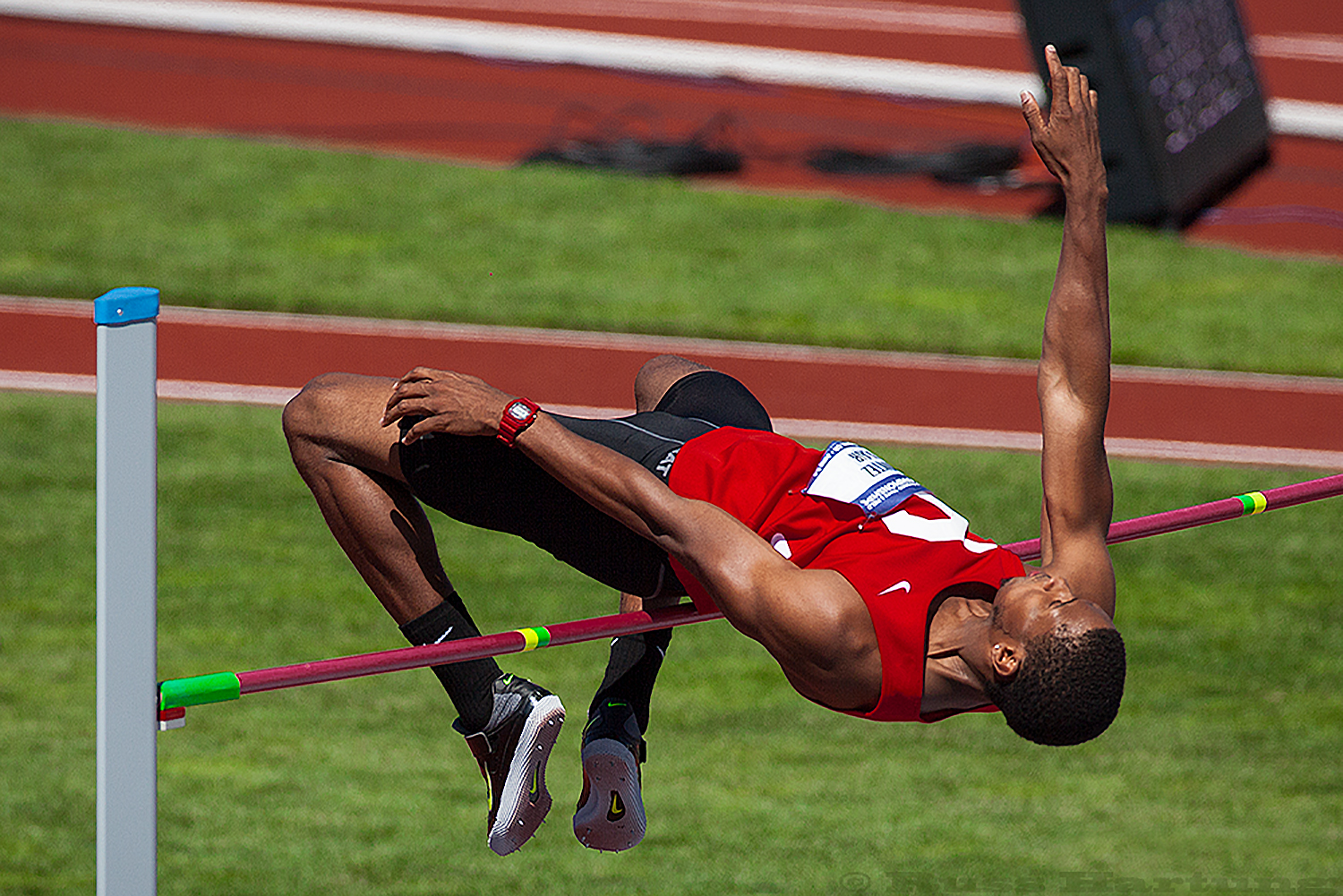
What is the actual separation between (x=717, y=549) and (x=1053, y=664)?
61cm

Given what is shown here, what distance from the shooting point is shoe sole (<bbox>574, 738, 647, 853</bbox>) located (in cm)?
393

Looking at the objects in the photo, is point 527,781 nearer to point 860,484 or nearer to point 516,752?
point 516,752

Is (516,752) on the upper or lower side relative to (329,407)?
lower

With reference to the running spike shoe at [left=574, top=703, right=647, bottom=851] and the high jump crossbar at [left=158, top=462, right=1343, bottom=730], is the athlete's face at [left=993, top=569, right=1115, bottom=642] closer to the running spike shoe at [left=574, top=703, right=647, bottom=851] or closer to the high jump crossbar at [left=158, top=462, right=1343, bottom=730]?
the high jump crossbar at [left=158, top=462, right=1343, bottom=730]

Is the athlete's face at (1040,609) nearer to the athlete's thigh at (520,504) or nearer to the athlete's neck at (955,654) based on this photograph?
the athlete's neck at (955,654)

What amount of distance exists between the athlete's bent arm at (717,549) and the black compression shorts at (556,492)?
0.45ft

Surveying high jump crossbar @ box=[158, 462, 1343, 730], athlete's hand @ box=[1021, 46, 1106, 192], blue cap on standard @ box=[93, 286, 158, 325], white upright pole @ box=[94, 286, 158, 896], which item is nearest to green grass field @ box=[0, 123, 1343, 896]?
high jump crossbar @ box=[158, 462, 1343, 730]

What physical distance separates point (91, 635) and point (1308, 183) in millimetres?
9200

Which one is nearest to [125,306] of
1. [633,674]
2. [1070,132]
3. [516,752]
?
[516,752]

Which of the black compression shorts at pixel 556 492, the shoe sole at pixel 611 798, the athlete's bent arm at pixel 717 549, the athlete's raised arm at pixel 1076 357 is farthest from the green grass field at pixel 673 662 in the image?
the athlete's bent arm at pixel 717 549

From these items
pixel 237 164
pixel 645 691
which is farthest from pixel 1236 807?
pixel 237 164

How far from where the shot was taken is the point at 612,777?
395 cm

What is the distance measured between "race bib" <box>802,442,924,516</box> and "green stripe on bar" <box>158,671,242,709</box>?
1106 millimetres

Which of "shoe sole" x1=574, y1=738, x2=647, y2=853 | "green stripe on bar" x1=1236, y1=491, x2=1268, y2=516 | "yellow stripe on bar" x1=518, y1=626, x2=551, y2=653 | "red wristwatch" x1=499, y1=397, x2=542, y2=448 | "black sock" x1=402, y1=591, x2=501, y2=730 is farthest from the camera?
"green stripe on bar" x1=1236, y1=491, x2=1268, y2=516
